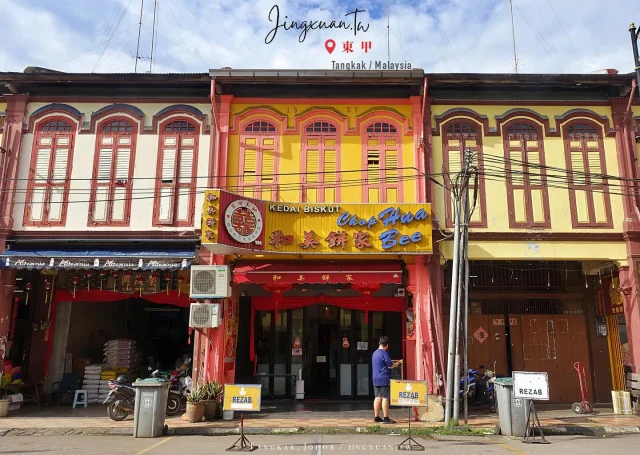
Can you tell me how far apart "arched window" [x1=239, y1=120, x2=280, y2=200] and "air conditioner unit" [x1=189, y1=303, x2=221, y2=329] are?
128 inches

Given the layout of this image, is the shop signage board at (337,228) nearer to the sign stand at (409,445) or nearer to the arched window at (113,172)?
the arched window at (113,172)

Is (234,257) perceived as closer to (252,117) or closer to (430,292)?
(252,117)

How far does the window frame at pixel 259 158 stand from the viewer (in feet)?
47.7

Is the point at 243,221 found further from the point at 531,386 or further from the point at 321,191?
the point at 531,386

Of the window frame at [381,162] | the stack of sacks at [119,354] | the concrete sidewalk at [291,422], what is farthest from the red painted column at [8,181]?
the window frame at [381,162]

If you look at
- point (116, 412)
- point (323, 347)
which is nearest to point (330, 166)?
point (323, 347)

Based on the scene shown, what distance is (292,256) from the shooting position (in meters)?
14.3

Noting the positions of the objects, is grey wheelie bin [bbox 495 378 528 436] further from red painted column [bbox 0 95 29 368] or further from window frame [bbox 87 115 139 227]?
red painted column [bbox 0 95 29 368]

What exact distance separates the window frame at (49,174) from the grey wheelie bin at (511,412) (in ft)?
38.5

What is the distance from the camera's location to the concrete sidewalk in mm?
11633

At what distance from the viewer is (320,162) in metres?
14.8

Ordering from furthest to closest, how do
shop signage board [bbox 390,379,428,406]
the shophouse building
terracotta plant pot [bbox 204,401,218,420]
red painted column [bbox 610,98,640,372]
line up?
the shophouse building → red painted column [bbox 610,98,640,372] → terracotta plant pot [bbox 204,401,218,420] → shop signage board [bbox 390,379,428,406]

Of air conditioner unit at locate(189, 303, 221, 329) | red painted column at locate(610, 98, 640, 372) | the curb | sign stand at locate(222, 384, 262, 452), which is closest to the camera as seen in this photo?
sign stand at locate(222, 384, 262, 452)

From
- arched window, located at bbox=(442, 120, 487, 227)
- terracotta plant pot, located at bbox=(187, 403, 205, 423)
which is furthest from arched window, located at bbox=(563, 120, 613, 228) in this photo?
terracotta plant pot, located at bbox=(187, 403, 205, 423)
